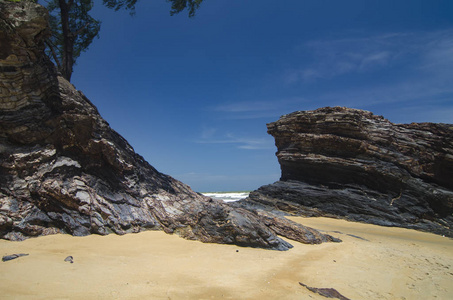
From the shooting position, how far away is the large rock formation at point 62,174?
19.4 ft

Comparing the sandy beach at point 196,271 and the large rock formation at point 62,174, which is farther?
the large rock formation at point 62,174

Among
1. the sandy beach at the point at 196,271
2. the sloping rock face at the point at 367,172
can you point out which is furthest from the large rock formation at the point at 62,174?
the sloping rock face at the point at 367,172

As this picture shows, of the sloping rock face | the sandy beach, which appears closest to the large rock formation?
the sandy beach

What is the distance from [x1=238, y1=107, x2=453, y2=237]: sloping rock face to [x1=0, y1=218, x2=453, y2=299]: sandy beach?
8.29 metres

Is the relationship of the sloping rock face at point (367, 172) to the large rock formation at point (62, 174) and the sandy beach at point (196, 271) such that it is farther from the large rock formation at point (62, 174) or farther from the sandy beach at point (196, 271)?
the large rock formation at point (62, 174)

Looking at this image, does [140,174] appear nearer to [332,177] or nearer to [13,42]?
[13,42]

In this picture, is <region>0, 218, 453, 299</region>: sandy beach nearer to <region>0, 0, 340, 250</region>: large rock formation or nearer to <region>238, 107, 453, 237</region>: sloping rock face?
<region>0, 0, 340, 250</region>: large rock formation

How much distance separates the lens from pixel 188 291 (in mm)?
3365

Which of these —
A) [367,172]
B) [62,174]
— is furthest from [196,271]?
[367,172]

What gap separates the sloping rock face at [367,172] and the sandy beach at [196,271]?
829cm

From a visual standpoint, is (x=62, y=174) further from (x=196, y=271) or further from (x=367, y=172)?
(x=367, y=172)

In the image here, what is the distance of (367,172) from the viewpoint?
1589cm

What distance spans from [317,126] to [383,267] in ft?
44.5

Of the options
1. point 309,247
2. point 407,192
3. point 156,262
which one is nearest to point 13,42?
point 156,262
